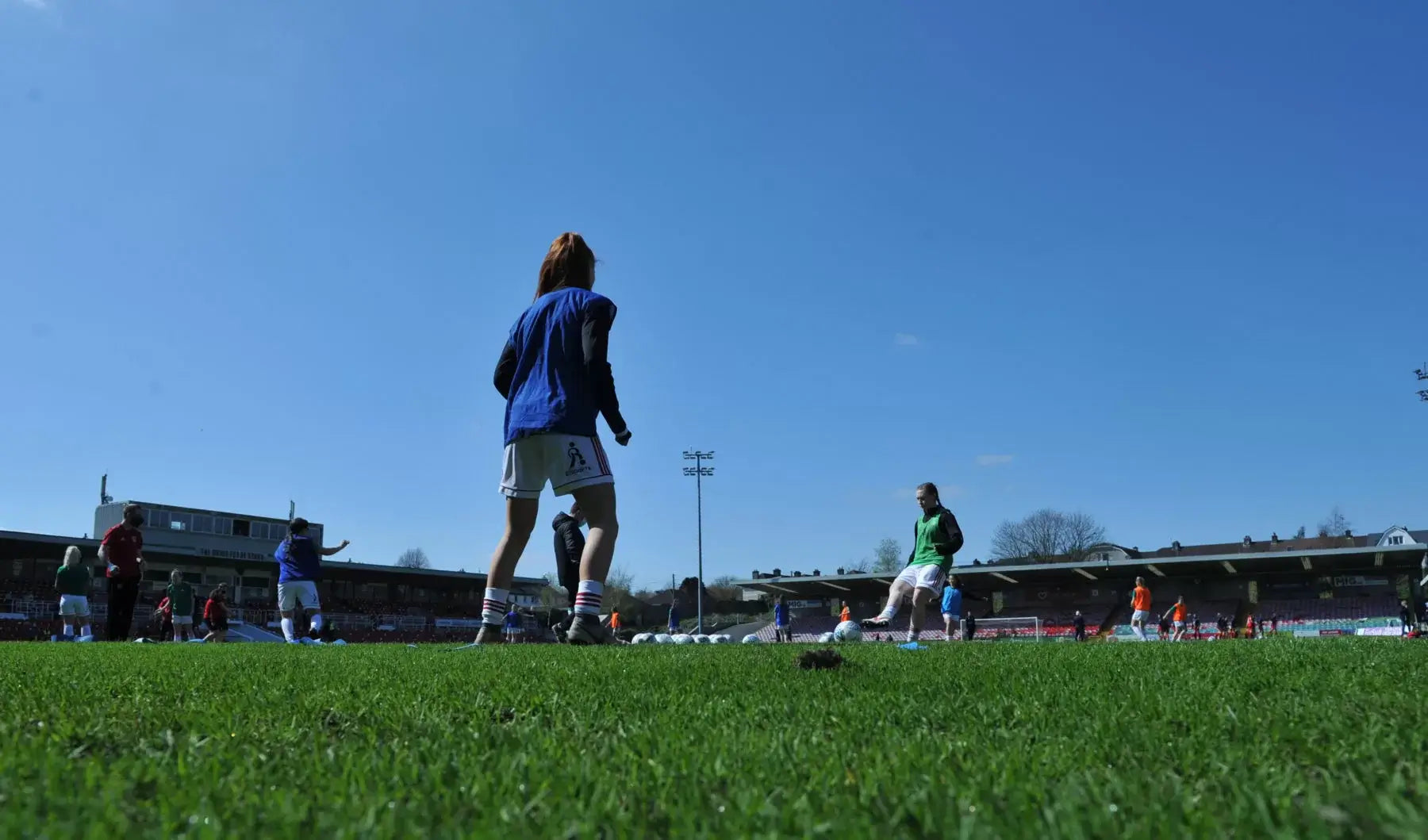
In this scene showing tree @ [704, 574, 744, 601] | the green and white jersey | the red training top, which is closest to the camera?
the green and white jersey

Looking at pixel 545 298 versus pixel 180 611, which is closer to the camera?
pixel 545 298

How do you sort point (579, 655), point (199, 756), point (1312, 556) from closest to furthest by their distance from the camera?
point (199, 756) → point (579, 655) → point (1312, 556)

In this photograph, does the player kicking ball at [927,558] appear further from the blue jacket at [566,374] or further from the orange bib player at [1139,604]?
the orange bib player at [1139,604]

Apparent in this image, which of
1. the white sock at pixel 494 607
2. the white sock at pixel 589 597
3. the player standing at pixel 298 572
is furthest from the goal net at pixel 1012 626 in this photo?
the white sock at pixel 589 597

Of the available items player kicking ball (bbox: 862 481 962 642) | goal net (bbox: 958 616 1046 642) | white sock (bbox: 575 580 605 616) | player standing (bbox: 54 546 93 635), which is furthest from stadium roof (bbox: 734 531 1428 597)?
white sock (bbox: 575 580 605 616)

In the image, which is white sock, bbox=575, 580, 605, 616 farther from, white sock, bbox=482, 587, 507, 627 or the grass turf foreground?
the grass turf foreground

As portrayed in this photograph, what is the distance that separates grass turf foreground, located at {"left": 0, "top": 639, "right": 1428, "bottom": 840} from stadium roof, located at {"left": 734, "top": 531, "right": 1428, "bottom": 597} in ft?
176

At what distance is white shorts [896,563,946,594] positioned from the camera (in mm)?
9773

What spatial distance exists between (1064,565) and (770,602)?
33.2 meters

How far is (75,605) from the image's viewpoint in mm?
15570

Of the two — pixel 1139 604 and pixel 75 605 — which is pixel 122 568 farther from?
pixel 1139 604

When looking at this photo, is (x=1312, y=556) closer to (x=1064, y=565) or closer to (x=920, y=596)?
(x=1064, y=565)

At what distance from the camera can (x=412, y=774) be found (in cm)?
157

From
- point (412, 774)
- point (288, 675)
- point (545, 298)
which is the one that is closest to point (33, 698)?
point (288, 675)
